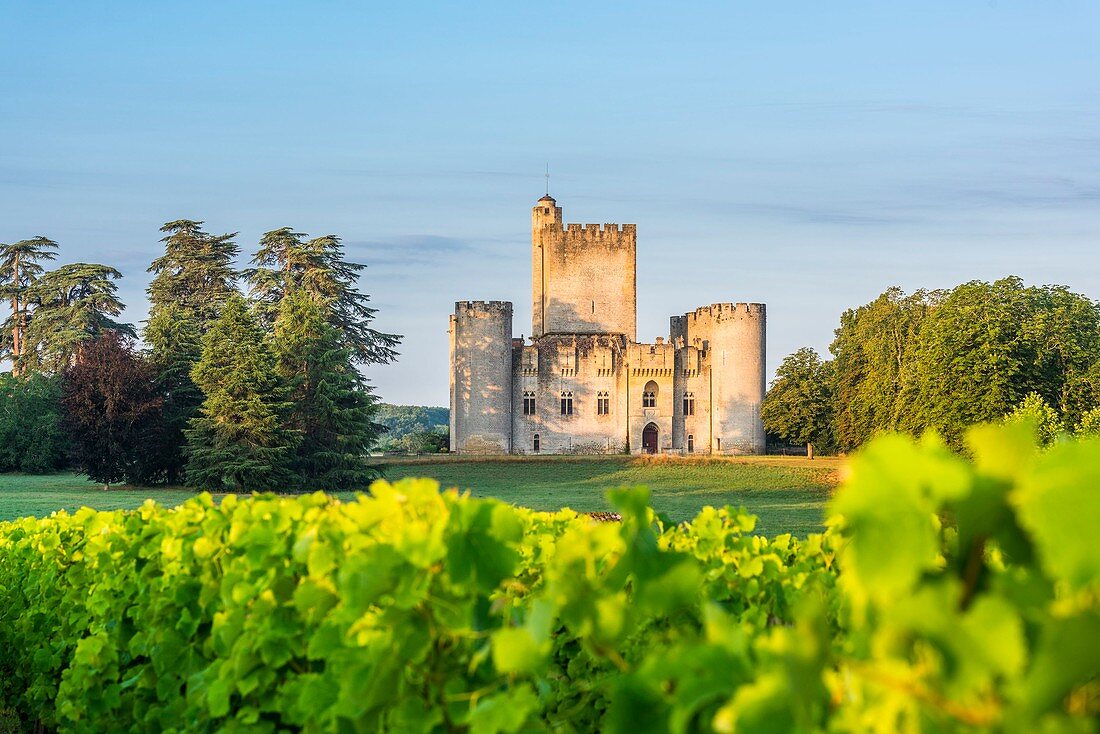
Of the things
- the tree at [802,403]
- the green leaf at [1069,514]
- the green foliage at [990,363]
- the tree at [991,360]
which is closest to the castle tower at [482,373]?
the tree at [802,403]

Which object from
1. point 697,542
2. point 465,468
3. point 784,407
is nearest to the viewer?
point 697,542

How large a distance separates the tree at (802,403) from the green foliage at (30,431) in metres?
27.9

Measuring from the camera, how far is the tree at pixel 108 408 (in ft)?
124

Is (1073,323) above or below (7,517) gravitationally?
above

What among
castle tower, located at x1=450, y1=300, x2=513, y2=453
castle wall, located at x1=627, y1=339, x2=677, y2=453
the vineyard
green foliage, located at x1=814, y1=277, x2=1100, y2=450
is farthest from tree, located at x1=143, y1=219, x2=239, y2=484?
the vineyard

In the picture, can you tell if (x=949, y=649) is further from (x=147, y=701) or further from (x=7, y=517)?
(x=7, y=517)

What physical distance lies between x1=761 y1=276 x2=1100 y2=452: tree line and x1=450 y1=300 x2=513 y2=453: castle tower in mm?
15899

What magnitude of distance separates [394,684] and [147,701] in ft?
9.95

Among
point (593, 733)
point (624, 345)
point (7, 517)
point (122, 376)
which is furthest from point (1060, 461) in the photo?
point (624, 345)

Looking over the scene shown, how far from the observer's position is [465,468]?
4722 cm

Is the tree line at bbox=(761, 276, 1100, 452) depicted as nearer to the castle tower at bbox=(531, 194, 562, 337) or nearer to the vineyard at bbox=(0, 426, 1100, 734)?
the castle tower at bbox=(531, 194, 562, 337)

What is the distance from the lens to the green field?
32.1 metres

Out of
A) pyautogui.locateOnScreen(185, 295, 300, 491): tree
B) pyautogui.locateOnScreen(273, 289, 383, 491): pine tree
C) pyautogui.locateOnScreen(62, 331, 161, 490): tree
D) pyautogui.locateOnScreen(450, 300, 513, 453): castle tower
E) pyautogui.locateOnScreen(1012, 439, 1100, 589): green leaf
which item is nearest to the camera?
pyautogui.locateOnScreen(1012, 439, 1100, 589): green leaf

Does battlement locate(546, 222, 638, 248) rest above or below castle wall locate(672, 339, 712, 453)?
above
